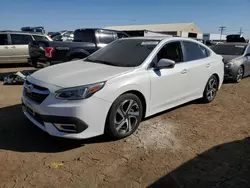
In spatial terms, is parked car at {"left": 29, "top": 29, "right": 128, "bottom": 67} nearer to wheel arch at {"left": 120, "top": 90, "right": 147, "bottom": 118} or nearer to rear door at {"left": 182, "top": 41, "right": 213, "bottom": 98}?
rear door at {"left": 182, "top": 41, "right": 213, "bottom": 98}

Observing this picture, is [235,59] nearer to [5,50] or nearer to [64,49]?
[64,49]

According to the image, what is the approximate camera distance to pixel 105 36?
931 centimetres

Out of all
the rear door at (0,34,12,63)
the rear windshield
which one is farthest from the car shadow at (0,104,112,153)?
the rear door at (0,34,12,63)

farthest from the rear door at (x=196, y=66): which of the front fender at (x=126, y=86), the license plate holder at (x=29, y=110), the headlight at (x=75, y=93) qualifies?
the license plate holder at (x=29, y=110)

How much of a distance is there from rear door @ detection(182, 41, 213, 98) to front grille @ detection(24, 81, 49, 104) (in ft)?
9.31

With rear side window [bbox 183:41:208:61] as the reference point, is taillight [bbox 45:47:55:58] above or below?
below

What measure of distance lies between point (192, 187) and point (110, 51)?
9.90 feet

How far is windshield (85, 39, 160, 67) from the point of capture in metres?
4.18

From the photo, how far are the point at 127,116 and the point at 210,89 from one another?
Result: 9.37ft

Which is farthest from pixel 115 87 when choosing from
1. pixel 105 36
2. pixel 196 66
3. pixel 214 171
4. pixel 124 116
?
pixel 105 36

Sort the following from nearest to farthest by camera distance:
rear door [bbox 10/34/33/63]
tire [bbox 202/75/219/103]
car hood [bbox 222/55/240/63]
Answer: tire [bbox 202/75/219/103] < car hood [bbox 222/55/240/63] < rear door [bbox 10/34/33/63]

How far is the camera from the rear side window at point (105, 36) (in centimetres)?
912

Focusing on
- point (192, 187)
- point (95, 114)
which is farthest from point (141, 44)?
point (192, 187)

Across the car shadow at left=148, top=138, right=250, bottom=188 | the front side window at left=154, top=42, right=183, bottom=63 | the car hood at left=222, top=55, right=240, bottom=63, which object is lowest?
the car shadow at left=148, top=138, right=250, bottom=188
